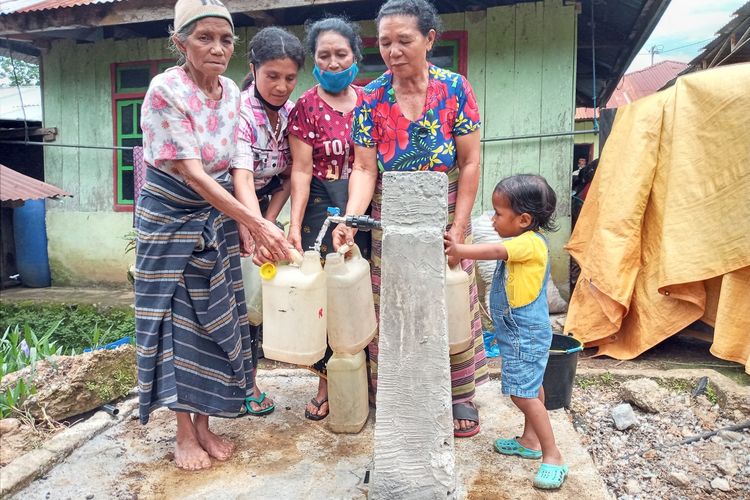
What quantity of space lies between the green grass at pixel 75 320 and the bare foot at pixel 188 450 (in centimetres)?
405

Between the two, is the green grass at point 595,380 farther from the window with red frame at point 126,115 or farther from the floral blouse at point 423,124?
the window with red frame at point 126,115

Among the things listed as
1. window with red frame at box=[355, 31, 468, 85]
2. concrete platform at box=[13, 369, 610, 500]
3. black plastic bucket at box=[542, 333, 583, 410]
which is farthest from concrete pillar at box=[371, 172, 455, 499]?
window with red frame at box=[355, 31, 468, 85]

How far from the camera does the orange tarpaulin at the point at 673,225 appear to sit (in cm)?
381

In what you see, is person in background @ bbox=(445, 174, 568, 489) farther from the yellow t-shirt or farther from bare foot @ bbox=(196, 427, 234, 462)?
bare foot @ bbox=(196, 427, 234, 462)

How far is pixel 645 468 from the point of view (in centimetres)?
283

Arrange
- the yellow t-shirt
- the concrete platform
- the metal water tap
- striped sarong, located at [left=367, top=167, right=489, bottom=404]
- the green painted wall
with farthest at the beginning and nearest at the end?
1. the green painted wall
2. striped sarong, located at [left=367, top=167, right=489, bottom=404]
3. the yellow t-shirt
4. the concrete platform
5. the metal water tap

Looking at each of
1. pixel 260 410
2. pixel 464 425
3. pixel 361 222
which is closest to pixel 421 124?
pixel 361 222

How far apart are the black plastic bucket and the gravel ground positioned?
183 mm

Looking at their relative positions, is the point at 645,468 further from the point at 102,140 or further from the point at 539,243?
the point at 102,140

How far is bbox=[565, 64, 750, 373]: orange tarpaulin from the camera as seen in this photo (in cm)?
381

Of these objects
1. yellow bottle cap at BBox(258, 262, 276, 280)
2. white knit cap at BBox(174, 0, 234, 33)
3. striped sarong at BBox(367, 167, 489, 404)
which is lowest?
striped sarong at BBox(367, 167, 489, 404)

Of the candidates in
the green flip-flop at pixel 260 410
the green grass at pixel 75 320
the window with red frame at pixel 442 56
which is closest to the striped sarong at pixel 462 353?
the green flip-flop at pixel 260 410

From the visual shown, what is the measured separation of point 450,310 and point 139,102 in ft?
19.6

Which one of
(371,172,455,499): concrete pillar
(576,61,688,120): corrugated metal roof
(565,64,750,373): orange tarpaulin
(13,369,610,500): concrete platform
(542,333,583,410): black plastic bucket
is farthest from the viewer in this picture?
(576,61,688,120): corrugated metal roof
